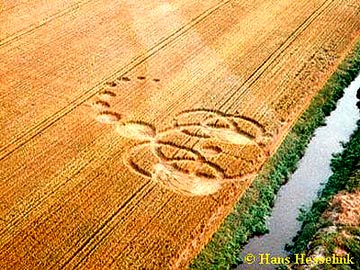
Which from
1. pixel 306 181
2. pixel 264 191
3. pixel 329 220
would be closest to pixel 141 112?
pixel 264 191

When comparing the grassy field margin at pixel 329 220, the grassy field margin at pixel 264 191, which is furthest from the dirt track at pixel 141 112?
the grassy field margin at pixel 329 220

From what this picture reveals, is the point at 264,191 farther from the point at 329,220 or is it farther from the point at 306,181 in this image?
the point at 329,220

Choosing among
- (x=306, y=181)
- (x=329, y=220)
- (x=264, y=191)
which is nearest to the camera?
(x=329, y=220)

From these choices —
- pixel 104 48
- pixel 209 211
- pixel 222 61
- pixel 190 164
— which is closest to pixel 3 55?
pixel 104 48

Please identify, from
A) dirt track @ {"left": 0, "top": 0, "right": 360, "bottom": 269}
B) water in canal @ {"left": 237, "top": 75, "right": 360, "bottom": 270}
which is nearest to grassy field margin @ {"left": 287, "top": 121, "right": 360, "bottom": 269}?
water in canal @ {"left": 237, "top": 75, "right": 360, "bottom": 270}

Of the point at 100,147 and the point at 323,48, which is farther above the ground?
the point at 323,48

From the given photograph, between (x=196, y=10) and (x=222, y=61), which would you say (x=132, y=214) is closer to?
(x=222, y=61)
